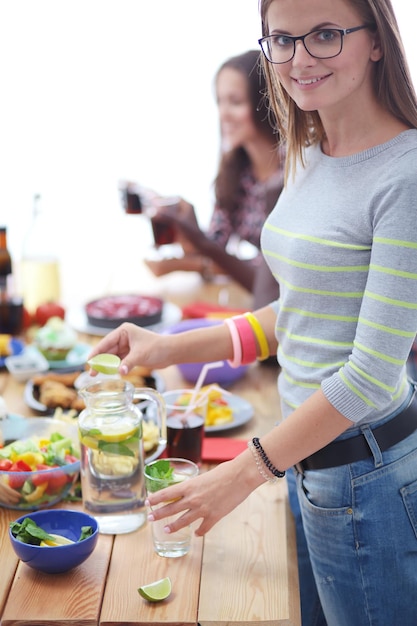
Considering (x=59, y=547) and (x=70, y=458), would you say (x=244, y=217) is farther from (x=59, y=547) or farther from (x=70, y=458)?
(x=59, y=547)

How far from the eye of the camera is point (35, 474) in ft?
4.67

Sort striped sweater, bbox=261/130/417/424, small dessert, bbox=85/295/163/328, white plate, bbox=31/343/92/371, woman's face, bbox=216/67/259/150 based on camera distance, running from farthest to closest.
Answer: woman's face, bbox=216/67/259/150
small dessert, bbox=85/295/163/328
white plate, bbox=31/343/92/371
striped sweater, bbox=261/130/417/424

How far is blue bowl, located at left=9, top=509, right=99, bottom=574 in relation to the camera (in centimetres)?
123

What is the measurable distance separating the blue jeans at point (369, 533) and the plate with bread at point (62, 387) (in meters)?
0.67

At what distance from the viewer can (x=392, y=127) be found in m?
1.28

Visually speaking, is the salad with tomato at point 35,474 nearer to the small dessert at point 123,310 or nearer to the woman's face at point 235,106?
the small dessert at point 123,310

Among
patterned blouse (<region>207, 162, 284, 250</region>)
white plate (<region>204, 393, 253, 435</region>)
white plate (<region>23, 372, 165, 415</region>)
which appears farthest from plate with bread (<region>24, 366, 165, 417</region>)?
patterned blouse (<region>207, 162, 284, 250</region>)

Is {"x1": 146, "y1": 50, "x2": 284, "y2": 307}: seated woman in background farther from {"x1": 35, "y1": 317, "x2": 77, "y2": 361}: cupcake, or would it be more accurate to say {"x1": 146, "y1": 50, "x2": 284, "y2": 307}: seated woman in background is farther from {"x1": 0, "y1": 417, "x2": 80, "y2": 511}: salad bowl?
{"x1": 0, "y1": 417, "x2": 80, "y2": 511}: salad bowl

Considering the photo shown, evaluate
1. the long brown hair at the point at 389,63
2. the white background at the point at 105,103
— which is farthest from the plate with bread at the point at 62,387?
the white background at the point at 105,103

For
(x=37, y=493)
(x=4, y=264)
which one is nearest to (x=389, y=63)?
(x=37, y=493)

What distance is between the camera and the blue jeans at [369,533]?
130cm

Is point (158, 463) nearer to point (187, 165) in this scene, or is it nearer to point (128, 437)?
point (128, 437)

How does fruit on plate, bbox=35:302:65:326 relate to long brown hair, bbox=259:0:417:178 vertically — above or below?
below

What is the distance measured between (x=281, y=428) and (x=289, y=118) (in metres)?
0.56
